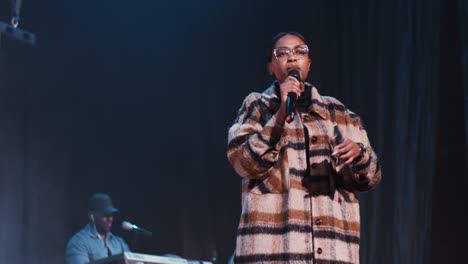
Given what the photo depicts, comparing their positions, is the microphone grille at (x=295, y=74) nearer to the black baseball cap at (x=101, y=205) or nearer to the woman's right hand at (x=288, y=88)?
the woman's right hand at (x=288, y=88)

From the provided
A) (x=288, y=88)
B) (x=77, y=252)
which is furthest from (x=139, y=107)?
(x=288, y=88)

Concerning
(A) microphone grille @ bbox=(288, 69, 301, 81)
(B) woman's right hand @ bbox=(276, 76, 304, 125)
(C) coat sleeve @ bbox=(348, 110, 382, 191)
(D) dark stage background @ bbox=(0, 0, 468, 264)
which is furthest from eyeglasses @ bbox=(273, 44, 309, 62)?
(D) dark stage background @ bbox=(0, 0, 468, 264)

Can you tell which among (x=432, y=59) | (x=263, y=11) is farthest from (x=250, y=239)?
(x=263, y=11)

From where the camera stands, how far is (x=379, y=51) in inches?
210

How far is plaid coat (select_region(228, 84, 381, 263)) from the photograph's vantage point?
7.50ft

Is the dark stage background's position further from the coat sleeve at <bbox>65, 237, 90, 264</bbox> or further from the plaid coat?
the plaid coat

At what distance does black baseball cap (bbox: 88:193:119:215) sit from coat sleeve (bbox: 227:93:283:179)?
4423 mm

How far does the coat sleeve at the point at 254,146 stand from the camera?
90.5 inches

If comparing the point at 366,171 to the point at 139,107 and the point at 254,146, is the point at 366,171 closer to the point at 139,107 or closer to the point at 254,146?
the point at 254,146

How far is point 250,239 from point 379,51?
330 centimetres

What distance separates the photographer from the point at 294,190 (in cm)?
232

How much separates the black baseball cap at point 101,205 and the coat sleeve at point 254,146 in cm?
442

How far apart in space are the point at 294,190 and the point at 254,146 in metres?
0.19

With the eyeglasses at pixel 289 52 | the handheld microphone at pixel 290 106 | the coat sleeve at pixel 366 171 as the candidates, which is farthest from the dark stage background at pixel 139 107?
the handheld microphone at pixel 290 106
